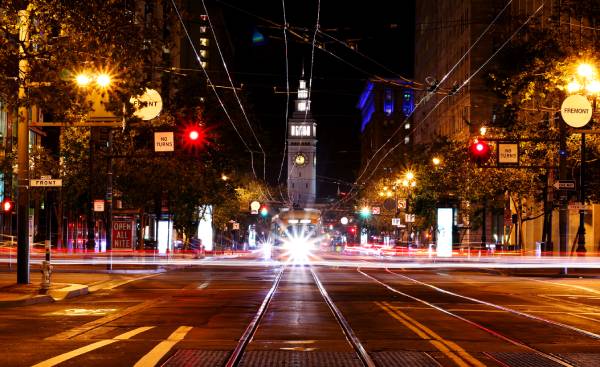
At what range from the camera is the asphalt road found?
452 inches

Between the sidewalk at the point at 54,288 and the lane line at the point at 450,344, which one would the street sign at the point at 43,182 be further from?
the lane line at the point at 450,344

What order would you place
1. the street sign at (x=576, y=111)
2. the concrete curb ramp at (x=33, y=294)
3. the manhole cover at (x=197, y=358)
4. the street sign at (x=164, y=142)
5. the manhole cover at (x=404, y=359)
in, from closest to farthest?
1. the manhole cover at (x=197, y=358)
2. the manhole cover at (x=404, y=359)
3. the concrete curb ramp at (x=33, y=294)
4. the street sign at (x=576, y=111)
5. the street sign at (x=164, y=142)

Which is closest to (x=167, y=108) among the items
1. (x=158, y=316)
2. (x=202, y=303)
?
(x=202, y=303)

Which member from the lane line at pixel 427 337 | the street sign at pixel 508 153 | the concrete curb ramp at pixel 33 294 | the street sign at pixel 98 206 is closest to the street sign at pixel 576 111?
the street sign at pixel 508 153

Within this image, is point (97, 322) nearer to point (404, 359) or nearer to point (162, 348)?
point (162, 348)

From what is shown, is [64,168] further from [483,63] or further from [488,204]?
[483,63]

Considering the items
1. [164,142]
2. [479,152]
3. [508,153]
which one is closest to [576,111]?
[479,152]

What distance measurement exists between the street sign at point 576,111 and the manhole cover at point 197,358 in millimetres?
22484

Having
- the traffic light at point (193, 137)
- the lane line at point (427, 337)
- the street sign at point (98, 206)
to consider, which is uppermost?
the traffic light at point (193, 137)

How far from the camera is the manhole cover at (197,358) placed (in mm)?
10712

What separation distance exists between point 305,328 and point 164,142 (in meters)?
19.5

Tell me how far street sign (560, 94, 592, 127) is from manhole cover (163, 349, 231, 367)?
73.8ft

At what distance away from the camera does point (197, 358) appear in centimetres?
1124

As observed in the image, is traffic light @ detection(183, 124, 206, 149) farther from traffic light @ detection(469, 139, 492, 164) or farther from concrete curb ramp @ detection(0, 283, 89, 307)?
traffic light @ detection(469, 139, 492, 164)
